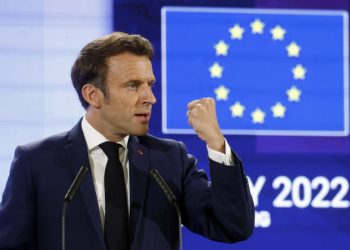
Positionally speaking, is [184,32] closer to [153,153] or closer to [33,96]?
[33,96]

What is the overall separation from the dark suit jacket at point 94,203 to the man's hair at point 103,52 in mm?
193

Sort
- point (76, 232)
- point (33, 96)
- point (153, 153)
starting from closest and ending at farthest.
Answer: point (76, 232), point (153, 153), point (33, 96)

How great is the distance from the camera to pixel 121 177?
2.26 meters

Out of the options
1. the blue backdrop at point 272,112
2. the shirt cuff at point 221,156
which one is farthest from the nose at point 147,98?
the blue backdrop at point 272,112

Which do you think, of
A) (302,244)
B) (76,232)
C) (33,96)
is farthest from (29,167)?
(302,244)

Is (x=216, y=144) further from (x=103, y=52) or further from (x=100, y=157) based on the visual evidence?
(x=103, y=52)

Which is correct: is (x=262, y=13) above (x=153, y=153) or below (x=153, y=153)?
above

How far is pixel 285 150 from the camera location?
3.69 meters

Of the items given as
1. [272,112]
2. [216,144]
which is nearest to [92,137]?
[216,144]

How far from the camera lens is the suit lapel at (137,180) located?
2.21 meters

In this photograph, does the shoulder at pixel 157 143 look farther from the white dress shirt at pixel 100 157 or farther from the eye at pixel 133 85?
the eye at pixel 133 85

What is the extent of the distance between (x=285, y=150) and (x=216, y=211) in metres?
1.55

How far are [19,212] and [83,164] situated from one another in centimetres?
23

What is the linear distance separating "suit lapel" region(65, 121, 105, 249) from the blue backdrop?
4.34 feet
